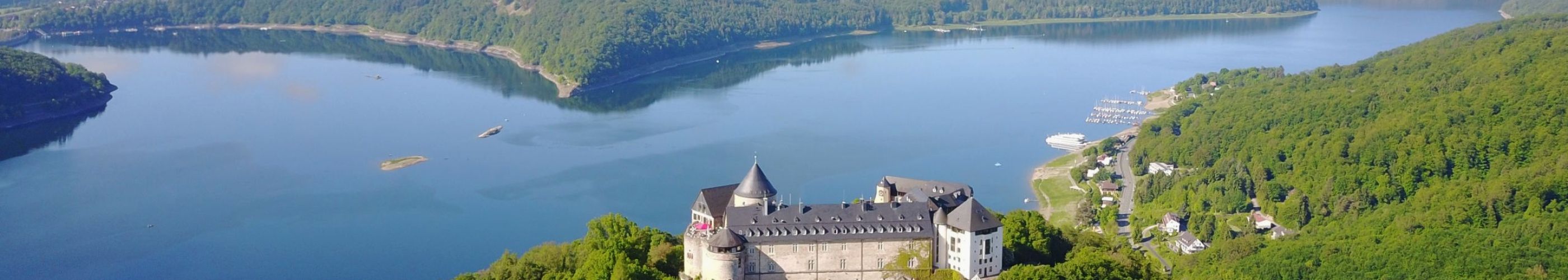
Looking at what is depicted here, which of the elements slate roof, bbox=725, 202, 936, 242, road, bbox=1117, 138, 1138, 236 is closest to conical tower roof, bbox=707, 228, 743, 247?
slate roof, bbox=725, 202, 936, 242

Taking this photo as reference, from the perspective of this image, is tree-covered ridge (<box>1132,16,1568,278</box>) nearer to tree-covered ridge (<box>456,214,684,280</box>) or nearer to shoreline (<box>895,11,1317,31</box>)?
tree-covered ridge (<box>456,214,684,280</box>)

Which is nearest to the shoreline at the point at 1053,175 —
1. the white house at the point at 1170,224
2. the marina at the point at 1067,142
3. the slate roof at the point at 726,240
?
the marina at the point at 1067,142

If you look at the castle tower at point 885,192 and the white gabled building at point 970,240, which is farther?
the castle tower at point 885,192

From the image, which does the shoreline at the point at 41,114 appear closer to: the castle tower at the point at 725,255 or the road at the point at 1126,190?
the road at the point at 1126,190

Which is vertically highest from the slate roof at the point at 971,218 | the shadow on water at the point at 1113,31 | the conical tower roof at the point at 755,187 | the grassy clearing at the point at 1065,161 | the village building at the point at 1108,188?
the conical tower roof at the point at 755,187

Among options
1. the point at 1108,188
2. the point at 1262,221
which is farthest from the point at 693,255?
the point at 1108,188

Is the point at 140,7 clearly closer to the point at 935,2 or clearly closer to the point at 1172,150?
the point at 935,2
